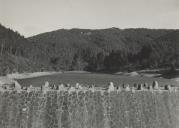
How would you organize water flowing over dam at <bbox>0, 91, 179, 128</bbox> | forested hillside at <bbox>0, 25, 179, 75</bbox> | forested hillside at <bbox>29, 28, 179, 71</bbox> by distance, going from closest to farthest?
water flowing over dam at <bbox>0, 91, 179, 128</bbox>
forested hillside at <bbox>0, 25, 179, 75</bbox>
forested hillside at <bbox>29, 28, 179, 71</bbox>

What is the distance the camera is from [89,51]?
11250cm

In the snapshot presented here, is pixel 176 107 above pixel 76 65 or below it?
below

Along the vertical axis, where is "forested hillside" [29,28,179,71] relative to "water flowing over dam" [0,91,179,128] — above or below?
above

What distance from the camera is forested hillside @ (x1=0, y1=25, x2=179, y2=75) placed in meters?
61.6

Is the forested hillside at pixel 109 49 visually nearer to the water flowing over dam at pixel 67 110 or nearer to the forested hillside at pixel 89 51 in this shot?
the forested hillside at pixel 89 51

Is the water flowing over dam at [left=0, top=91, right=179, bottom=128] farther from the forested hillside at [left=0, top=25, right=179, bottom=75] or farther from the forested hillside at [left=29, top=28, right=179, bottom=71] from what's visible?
the forested hillside at [left=29, top=28, right=179, bottom=71]

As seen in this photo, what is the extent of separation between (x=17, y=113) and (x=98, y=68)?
70529 millimetres

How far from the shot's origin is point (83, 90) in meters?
13.7

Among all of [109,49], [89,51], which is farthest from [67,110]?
[109,49]

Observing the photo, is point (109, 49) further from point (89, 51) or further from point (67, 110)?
point (67, 110)

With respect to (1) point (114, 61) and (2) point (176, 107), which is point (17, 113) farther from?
(1) point (114, 61)

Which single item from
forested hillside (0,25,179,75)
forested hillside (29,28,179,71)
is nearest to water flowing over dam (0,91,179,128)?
forested hillside (0,25,179,75)

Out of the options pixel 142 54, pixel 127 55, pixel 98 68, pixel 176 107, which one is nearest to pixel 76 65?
pixel 98 68

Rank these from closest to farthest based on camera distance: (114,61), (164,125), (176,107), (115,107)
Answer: (115,107), (164,125), (176,107), (114,61)
